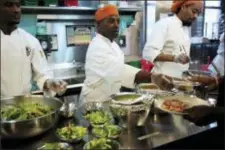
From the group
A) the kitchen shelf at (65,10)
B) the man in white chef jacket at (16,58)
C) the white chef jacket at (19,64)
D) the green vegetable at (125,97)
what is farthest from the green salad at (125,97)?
the kitchen shelf at (65,10)

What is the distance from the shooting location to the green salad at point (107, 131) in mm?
1264

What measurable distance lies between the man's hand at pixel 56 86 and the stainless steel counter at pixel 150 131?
0.18m

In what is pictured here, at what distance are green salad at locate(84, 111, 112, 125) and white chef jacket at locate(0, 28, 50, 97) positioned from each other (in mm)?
594

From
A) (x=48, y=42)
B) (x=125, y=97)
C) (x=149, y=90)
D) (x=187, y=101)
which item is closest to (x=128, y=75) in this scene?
(x=149, y=90)

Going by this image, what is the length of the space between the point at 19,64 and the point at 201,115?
4.38 feet

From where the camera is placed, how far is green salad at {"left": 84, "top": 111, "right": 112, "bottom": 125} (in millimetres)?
1393

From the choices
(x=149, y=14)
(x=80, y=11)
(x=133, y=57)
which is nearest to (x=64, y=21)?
(x=80, y=11)

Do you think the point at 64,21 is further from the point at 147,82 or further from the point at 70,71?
the point at 147,82

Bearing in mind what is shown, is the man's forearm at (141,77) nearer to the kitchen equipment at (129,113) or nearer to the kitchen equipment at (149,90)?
the kitchen equipment at (149,90)

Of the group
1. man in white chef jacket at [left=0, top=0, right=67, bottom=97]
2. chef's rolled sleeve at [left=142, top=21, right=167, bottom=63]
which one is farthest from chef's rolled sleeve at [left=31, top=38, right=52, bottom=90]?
chef's rolled sleeve at [left=142, top=21, right=167, bottom=63]

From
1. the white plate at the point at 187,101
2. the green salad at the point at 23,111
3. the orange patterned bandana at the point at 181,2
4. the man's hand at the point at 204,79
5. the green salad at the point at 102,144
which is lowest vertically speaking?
the green salad at the point at 102,144

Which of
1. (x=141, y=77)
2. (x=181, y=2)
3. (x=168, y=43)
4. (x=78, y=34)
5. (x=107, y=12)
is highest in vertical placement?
(x=181, y=2)

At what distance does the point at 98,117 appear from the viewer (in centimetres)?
143

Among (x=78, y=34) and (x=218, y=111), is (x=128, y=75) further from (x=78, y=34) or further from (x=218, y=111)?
(x=78, y=34)
